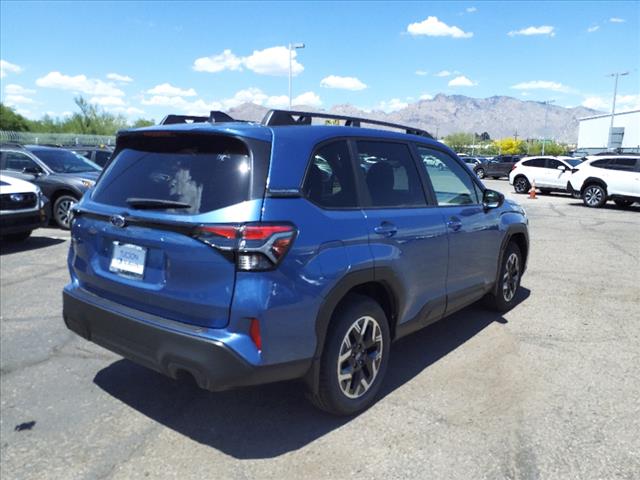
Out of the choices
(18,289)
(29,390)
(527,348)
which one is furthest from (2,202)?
(527,348)

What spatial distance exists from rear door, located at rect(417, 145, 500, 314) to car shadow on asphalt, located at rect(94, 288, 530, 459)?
579mm

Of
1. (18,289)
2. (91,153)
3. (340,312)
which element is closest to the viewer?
(340,312)

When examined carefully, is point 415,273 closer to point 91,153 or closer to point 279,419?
point 279,419

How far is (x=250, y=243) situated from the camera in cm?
254

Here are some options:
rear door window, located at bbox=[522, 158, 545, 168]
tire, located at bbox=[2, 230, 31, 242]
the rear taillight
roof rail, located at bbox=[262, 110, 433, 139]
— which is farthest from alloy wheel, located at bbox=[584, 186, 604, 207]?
the rear taillight

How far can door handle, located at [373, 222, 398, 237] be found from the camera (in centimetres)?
322

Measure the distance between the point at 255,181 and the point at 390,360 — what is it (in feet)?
7.02

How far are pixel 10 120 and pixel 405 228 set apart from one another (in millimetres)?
77633

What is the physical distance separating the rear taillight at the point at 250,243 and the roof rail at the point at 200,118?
1.13 m

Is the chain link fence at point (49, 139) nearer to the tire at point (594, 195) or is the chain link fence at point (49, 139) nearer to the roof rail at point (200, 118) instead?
the tire at point (594, 195)

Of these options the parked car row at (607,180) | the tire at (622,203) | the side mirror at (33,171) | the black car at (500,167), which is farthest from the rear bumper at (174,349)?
the black car at (500,167)

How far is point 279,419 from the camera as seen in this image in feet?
10.7

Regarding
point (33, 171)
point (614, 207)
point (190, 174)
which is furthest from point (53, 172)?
point (614, 207)

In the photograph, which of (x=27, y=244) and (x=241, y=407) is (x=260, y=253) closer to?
(x=241, y=407)
